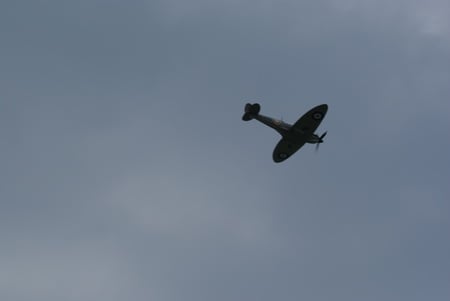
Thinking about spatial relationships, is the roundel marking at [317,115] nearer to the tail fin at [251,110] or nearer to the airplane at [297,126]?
the airplane at [297,126]

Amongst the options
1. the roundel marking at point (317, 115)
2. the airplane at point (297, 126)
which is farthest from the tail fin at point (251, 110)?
the roundel marking at point (317, 115)

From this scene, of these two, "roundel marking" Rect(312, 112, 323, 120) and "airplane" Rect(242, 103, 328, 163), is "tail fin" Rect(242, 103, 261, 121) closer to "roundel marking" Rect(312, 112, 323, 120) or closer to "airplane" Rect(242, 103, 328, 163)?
"airplane" Rect(242, 103, 328, 163)

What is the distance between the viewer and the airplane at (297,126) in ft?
269

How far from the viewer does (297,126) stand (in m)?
82.2

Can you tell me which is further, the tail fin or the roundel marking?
the tail fin

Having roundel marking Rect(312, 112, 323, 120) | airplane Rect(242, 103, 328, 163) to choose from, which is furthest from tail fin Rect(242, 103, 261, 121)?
roundel marking Rect(312, 112, 323, 120)

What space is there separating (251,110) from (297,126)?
5.16 m

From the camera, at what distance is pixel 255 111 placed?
8331cm

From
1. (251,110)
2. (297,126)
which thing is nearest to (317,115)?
(297,126)

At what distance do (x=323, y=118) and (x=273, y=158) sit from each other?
25.7 ft

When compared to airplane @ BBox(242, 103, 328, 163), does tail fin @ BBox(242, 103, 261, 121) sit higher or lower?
higher

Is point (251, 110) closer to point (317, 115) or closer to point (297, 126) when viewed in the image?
point (297, 126)

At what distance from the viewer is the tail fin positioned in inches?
3270

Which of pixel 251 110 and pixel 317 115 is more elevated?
pixel 251 110
